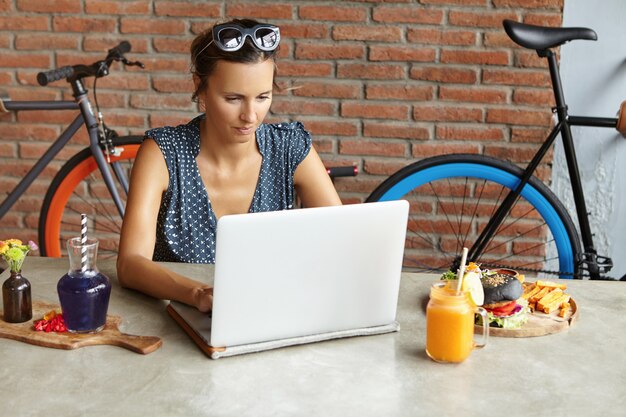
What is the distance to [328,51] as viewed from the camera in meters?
3.09

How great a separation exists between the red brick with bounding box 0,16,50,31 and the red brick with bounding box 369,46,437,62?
1.25 metres

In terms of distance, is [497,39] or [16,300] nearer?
[16,300]

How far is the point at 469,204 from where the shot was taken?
10.5 feet

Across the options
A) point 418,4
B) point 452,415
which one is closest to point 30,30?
point 418,4

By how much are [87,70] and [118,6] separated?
347 mm

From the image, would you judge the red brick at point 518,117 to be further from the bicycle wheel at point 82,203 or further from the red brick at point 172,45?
the bicycle wheel at point 82,203

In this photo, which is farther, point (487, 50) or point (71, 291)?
point (487, 50)

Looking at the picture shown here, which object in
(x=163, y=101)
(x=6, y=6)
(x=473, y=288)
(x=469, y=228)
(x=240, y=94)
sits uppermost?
(x=6, y=6)

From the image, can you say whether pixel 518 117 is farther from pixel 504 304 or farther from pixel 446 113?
pixel 504 304

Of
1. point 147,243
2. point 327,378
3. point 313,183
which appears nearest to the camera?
point 327,378

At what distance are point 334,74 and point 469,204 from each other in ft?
2.34

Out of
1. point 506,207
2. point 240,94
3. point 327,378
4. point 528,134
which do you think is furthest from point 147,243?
point 528,134

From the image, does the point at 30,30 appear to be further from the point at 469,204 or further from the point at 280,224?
the point at 280,224

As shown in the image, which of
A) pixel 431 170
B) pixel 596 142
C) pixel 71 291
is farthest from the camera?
pixel 596 142
